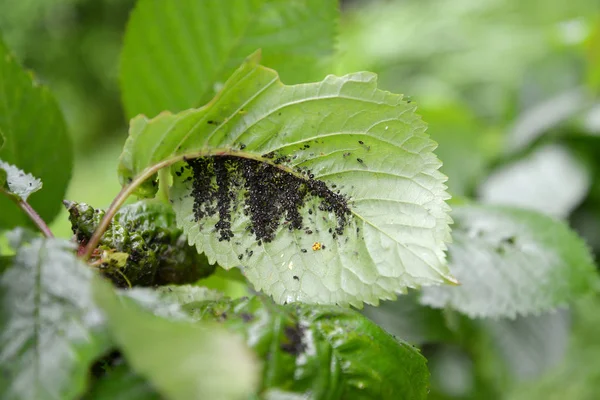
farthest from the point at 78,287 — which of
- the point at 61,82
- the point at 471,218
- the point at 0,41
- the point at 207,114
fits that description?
the point at 61,82

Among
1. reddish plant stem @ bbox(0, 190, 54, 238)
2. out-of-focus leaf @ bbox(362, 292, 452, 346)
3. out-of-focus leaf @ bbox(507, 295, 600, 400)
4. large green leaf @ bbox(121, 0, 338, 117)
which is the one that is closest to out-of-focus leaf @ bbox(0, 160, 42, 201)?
reddish plant stem @ bbox(0, 190, 54, 238)

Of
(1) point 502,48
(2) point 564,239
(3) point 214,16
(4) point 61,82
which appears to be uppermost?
(4) point 61,82

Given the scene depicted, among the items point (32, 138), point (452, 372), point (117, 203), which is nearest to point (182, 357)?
point (117, 203)

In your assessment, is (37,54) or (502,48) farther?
(37,54)

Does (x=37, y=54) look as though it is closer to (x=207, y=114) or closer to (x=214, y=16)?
(x=214, y=16)

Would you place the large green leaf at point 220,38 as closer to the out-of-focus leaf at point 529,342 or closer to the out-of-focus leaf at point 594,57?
the out-of-focus leaf at point 529,342

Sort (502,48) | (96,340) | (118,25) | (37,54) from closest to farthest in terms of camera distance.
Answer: (96,340) < (502,48) < (37,54) < (118,25)

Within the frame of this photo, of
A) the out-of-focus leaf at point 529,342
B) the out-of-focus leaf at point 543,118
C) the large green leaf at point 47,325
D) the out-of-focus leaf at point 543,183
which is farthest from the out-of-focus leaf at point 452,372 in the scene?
the large green leaf at point 47,325
